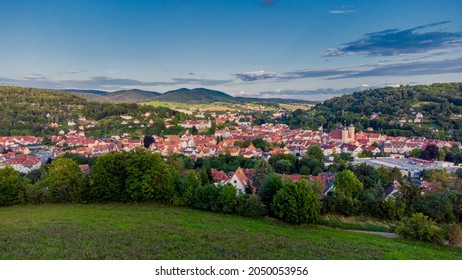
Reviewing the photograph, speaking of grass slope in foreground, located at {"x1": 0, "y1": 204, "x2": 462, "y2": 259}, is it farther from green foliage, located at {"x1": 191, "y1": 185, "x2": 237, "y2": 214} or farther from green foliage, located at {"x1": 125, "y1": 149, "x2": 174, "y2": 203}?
green foliage, located at {"x1": 125, "y1": 149, "x2": 174, "y2": 203}

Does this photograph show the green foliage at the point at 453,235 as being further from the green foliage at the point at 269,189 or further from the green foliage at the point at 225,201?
the green foliage at the point at 225,201

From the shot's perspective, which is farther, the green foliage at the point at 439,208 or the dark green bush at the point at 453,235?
the green foliage at the point at 439,208

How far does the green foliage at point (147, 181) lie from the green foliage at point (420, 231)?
8597 mm

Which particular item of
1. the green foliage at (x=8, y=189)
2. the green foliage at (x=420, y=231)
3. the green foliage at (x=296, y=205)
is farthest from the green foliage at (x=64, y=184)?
the green foliage at (x=420, y=231)

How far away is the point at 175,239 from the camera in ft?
28.3

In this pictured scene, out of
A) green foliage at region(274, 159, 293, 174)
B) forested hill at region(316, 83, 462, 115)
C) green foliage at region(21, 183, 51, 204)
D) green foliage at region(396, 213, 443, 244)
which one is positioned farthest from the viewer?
forested hill at region(316, 83, 462, 115)

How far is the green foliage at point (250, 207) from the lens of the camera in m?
12.3

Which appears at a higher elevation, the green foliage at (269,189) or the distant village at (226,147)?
the green foliage at (269,189)

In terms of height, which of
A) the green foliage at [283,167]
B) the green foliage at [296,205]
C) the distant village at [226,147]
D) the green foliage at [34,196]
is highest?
the green foliage at [296,205]

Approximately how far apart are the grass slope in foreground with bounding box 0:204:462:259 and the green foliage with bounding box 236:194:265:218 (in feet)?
1.51

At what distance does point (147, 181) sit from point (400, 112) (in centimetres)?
6433

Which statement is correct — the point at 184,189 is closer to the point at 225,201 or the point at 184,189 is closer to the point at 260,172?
the point at 225,201

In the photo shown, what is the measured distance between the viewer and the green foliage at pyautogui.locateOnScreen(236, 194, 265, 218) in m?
12.3

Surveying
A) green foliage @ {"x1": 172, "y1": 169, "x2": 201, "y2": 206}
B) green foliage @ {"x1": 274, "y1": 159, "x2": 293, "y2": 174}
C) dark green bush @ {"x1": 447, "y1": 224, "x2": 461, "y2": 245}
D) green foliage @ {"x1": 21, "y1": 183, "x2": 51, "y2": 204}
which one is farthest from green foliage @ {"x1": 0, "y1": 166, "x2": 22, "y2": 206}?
green foliage @ {"x1": 274, "y1": 159, "x2": 293, "y2": 174}
